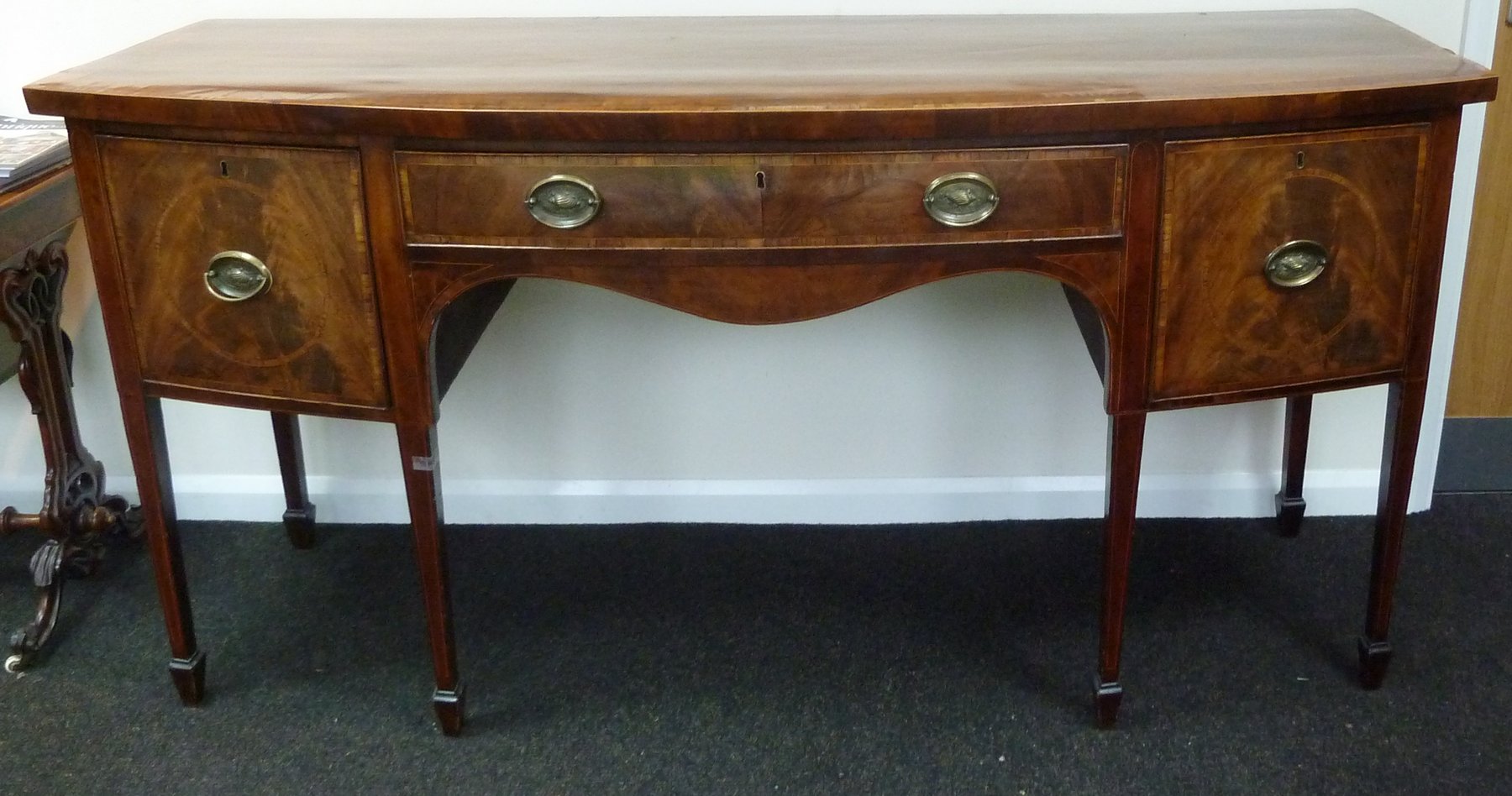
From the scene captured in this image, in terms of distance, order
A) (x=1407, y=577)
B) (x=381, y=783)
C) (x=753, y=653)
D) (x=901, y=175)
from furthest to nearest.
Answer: (x=1407, y=577), (x=753, y=653), (x=381, y=783), (x=901, y=175)

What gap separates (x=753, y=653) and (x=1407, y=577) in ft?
3.33

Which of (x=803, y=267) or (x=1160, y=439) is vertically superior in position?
(x=803, y=267)

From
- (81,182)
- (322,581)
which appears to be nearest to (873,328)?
(322,581)

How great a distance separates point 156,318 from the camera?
1.65 meters

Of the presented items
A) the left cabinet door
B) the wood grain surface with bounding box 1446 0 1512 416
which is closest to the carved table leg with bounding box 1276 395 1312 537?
the wood grain surface with bounding box 1446 0 1512 416

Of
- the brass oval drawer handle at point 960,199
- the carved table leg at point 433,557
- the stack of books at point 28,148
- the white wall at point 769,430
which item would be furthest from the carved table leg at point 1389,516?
the stack of books at point 28,148

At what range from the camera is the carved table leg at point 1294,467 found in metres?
2.20

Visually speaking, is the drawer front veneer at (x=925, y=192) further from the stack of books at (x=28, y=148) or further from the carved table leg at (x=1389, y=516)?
the stack of books at (x=28, y=148)

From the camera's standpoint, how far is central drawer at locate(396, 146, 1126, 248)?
150 centimetres

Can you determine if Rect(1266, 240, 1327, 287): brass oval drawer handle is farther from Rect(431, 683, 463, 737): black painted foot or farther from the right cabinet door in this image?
Rect(431, 683, 463, 737): black painted foot

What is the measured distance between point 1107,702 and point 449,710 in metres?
0.85

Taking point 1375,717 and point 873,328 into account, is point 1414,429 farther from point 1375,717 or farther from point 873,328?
point 873,328

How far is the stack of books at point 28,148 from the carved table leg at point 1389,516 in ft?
5.79

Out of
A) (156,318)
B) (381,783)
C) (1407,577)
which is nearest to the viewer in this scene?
(156,318)
